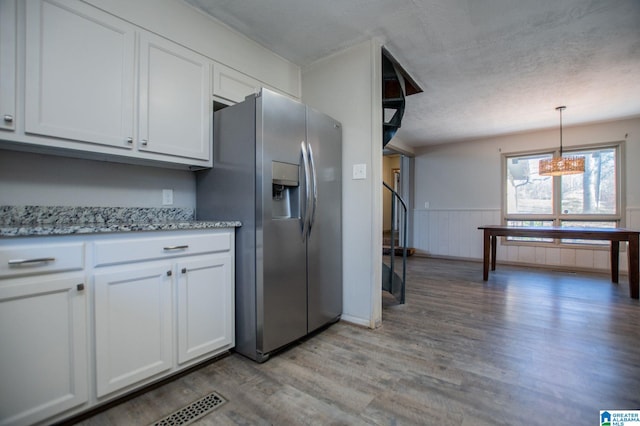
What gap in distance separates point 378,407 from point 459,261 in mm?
4906

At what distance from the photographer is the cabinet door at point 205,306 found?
1.64m

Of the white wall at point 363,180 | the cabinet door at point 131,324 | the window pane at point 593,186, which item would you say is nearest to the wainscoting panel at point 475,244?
the window pane at point 593,186

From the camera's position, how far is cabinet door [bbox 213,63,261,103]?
213cm

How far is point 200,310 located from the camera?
5.63 ft

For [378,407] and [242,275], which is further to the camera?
[242,275]

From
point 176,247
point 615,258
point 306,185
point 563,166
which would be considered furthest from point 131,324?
point 615,258

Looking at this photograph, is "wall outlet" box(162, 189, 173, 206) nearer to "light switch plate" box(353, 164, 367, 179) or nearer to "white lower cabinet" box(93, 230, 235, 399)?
"white lower cabinet" box(93, 230, 235, 399)

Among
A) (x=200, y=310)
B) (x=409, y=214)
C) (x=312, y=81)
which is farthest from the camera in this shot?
(x=409, y=214)

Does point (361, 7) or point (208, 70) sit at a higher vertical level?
point (361, 7)

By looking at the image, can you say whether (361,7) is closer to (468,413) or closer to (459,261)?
(468,413)

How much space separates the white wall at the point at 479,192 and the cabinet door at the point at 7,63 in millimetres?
6221

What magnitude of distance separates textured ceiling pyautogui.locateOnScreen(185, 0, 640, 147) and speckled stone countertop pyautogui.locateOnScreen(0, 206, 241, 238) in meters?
1.52

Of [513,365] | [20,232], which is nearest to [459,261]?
[513,365]

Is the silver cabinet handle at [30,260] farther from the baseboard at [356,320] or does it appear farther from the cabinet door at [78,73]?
the baseboard at [356,320]
